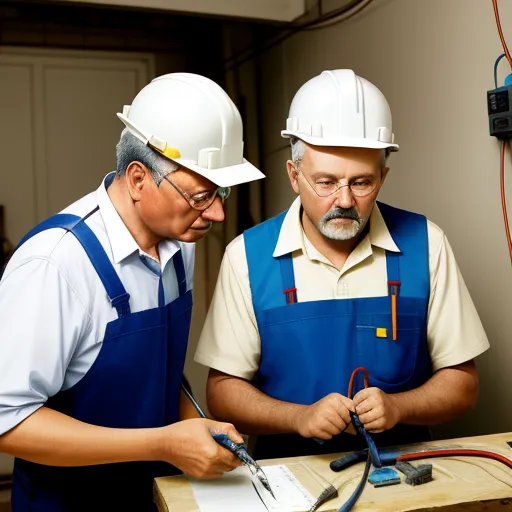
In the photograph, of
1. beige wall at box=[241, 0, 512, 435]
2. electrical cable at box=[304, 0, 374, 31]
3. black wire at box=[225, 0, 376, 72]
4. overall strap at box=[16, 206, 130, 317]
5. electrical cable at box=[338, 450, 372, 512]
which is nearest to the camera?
electrical cable at box=[338, 450, 372, 512]

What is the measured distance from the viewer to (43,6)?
4.40m

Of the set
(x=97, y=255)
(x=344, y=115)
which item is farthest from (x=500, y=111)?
Result: (x=97, y=255)

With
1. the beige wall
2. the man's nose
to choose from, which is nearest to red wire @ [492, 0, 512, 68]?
the beige wall

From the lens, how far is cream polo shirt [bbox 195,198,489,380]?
1.89 m

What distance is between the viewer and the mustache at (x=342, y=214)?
1.83 m

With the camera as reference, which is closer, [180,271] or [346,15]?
[180,271]

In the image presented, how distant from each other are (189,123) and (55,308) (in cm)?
52

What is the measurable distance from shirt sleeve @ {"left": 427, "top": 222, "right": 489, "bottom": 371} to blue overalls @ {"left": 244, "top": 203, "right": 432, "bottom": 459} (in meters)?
0.03

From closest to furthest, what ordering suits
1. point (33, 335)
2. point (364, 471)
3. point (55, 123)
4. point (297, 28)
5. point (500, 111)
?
point (33, 335) < point (364, 471) < point (500, 111) < point (297, 28) < point (55, 123)

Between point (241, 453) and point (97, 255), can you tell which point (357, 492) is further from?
point (97, 255)

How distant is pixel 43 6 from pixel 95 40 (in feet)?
1.30

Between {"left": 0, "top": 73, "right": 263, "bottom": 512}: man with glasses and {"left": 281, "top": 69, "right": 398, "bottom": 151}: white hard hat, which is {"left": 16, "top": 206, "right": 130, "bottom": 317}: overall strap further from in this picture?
{"left": 281, "top": 69, "right": 398, "bottom": 151}: white hard hat

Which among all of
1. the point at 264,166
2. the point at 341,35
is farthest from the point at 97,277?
the point at 264,166

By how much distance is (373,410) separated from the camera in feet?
5.17
